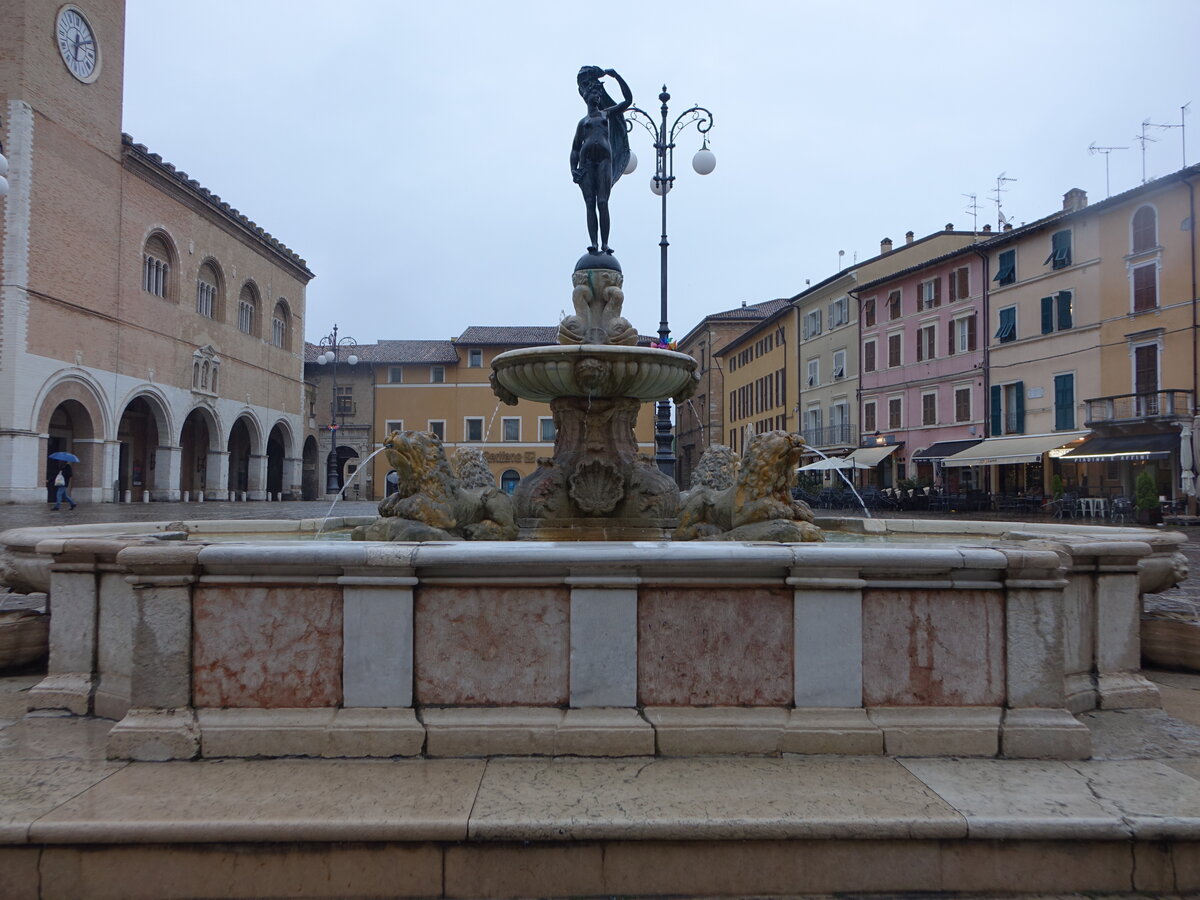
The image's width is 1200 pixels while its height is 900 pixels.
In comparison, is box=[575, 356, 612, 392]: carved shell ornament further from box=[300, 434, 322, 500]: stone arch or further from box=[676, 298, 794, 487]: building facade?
box=[676, 298, 794, 487]: building facade

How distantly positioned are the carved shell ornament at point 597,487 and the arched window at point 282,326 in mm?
46945

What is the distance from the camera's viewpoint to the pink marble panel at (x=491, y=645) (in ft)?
10.5

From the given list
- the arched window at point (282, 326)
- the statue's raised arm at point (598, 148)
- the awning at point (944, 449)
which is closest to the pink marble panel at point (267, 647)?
the statue's raised arm at point (598, 148)

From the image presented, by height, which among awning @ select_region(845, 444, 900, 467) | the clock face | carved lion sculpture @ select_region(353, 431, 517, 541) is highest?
the clock face

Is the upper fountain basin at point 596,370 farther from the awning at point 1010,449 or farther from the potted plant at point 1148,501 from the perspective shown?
the awning at point 1010,449

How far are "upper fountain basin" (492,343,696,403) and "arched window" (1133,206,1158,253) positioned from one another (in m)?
29.1

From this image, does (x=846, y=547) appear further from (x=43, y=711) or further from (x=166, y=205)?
(x=166, y=205)

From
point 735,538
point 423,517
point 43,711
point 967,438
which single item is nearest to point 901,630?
point 735,538

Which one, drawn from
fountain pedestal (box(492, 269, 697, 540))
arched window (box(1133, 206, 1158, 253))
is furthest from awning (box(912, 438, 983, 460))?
fountain pedestal (box(492, 269, 697, 540))

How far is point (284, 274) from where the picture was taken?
166 feet

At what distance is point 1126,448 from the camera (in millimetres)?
27531

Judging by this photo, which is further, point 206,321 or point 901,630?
point 206,321

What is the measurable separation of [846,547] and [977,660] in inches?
26.1

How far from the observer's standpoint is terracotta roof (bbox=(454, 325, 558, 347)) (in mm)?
61781
